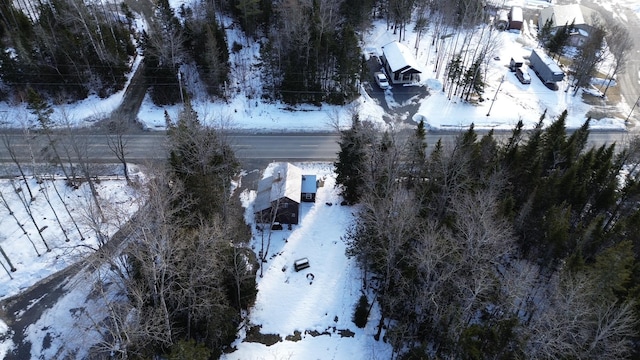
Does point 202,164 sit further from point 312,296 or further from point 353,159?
point 312,296

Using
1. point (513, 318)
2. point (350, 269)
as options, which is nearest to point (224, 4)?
point (350, 269)

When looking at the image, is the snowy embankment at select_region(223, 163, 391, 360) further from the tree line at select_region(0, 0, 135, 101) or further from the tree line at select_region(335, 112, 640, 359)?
the tree line at select_region(0, 0, 135, 101)

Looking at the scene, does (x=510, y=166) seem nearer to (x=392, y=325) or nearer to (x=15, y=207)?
(x=392, y=325)

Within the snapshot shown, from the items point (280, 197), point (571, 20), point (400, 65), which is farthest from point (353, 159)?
point (571, 20)

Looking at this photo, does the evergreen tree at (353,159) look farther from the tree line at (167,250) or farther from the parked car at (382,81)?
the parked car at (382,81)

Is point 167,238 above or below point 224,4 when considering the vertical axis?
below

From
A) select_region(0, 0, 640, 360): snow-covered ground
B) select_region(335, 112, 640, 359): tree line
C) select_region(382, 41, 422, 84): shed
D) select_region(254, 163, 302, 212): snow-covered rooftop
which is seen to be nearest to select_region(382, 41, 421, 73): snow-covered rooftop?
select_region(382, 41, 422, 84): shed
